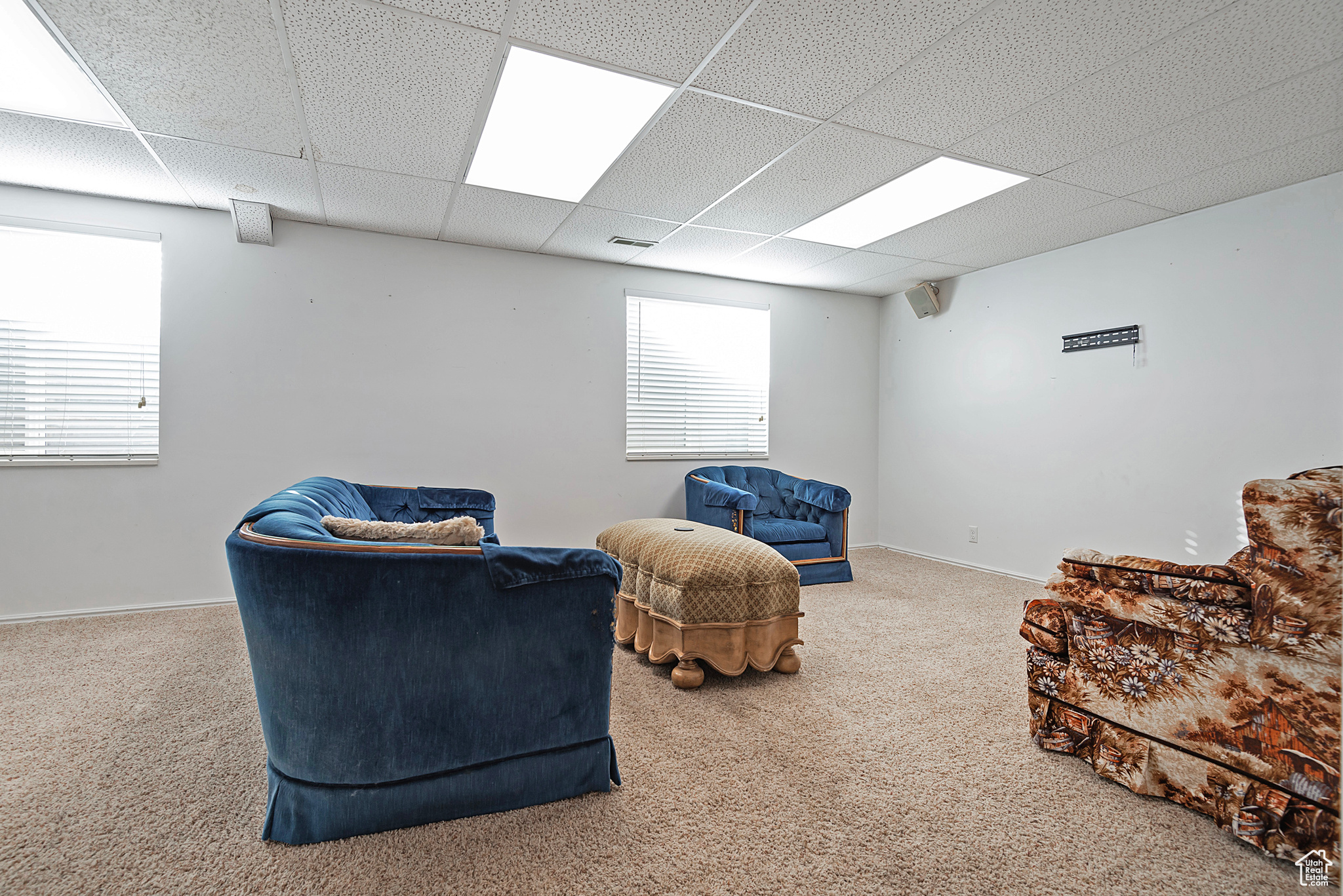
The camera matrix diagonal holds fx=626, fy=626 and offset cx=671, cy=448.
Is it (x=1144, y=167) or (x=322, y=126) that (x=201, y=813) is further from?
(x=1144, y=167)

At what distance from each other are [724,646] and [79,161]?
414 cm

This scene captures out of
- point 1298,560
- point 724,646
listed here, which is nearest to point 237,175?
point 724,646

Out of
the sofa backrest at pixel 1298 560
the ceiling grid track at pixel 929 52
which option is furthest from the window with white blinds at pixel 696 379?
the sofa backrest at pixel 1298 560

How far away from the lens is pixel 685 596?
275 centimetres

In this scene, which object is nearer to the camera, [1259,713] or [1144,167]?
[1259,713]

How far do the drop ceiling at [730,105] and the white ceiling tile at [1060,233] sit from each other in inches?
1.2

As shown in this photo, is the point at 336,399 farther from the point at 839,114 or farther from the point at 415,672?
the point at 839,114

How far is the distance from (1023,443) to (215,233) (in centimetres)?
592

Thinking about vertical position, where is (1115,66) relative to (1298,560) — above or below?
above

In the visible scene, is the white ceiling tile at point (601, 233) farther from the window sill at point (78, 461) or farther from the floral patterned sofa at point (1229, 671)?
the floral patterned sofa at point (1229, 671)

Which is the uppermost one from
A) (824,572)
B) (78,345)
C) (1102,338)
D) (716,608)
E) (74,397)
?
(1102,338)

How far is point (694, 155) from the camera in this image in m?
3.14

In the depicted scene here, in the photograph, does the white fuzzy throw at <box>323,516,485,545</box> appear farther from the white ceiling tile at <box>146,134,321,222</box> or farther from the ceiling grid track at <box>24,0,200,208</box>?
the white ceiling tile at <box>146,134,321,222</box>

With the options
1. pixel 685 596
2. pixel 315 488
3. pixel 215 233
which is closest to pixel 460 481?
pixel 315 488
